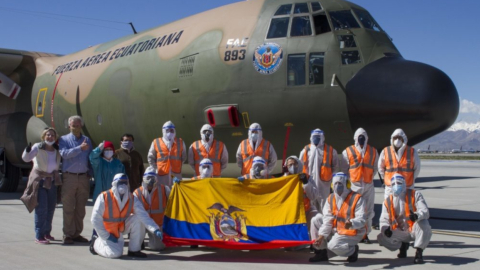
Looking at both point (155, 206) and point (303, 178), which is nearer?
point (303, 178)

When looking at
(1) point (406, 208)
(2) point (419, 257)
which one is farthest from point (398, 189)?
(2) point (419, 257)

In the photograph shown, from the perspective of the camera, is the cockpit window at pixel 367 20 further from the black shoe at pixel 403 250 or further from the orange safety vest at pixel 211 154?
the black shoe at pixel 403 250

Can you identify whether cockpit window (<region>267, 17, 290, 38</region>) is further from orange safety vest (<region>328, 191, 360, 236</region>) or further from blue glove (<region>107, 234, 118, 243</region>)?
blue glove (<region>107, 234, 118, 243</region>)

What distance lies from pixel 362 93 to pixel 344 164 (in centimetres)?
132

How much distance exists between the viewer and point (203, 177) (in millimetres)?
9078

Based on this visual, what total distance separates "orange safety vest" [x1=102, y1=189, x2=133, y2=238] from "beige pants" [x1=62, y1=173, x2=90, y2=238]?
4.56 ft

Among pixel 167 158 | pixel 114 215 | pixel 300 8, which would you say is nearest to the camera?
pixel 114 215

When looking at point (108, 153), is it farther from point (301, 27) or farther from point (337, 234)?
point (301, 27)

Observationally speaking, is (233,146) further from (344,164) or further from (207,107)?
(344,164)

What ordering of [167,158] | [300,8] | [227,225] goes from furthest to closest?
[300,8] → [167,158] → [227,225]

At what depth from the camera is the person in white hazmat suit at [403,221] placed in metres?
7.58

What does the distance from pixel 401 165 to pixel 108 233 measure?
477cm

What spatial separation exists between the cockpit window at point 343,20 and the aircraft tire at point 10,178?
40.0 ft

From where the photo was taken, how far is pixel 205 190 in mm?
8727
